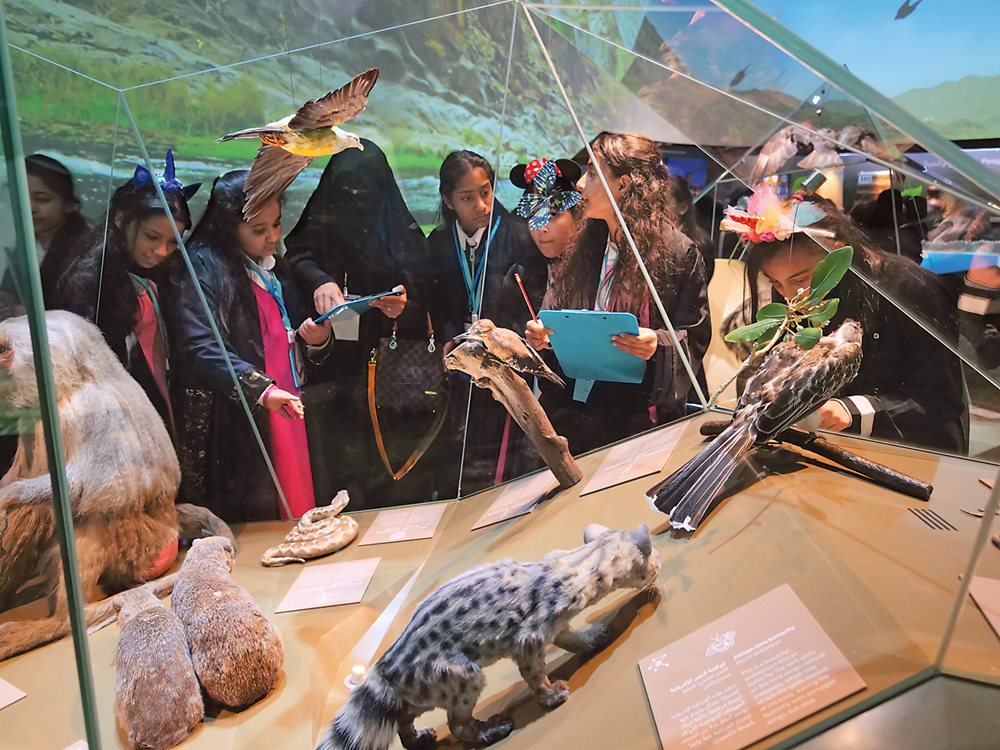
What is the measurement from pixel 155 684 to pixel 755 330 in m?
1.40

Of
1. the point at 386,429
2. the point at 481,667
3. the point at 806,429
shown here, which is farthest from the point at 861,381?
the point at 386,429

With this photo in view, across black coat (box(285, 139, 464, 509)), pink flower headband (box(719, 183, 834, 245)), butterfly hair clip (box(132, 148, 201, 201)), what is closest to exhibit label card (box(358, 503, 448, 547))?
black coat (box(285, 139, 464, 509))

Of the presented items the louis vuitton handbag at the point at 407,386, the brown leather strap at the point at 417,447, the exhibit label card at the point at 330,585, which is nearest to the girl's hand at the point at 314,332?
the louis vuitton handbag at the point at 407,386

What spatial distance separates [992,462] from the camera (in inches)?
36.2

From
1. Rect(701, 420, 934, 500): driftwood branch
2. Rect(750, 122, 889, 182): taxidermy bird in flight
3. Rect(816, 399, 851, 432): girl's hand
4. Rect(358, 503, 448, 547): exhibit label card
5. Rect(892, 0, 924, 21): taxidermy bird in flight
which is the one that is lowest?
Rect(358, 503, 448, 547): exhibit label card

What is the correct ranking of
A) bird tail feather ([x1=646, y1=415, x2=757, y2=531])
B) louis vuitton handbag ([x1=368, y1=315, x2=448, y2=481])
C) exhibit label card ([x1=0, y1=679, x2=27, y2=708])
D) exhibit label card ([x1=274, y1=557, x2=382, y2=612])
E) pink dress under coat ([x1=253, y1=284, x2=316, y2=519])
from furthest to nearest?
louis vuitton handbag ([x1=368, y1=315, x2=448, y2=481])
pink dress under coat ([x1=253, y1=284, x2=316, y2=519])
exhibit label card ([x1=274, y1=557, x2=382, y2=612])
bird tail feather ([x1=646, y1=415, x2=757, y2=531])
exhibit label card ([x1=0, y1=679, x2=27, y2=708])

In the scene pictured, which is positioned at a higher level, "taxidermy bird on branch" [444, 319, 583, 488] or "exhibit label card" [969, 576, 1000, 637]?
"taxidermy bird on branch" [444, 319, 583, 488]

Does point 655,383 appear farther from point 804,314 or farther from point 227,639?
point 227,639

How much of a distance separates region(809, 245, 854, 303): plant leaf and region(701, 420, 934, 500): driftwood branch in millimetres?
326

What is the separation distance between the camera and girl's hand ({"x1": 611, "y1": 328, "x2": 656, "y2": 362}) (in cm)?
150

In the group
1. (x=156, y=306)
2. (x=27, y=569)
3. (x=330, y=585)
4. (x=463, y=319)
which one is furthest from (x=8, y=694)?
(x=463, y=319)

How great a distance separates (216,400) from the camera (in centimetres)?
163

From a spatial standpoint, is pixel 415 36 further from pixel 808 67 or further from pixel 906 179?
pixel 906 179

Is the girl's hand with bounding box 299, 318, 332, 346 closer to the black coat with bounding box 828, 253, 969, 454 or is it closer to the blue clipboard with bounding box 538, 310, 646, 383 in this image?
the blue clipboard with bounding box 538, 310, 646, 383
